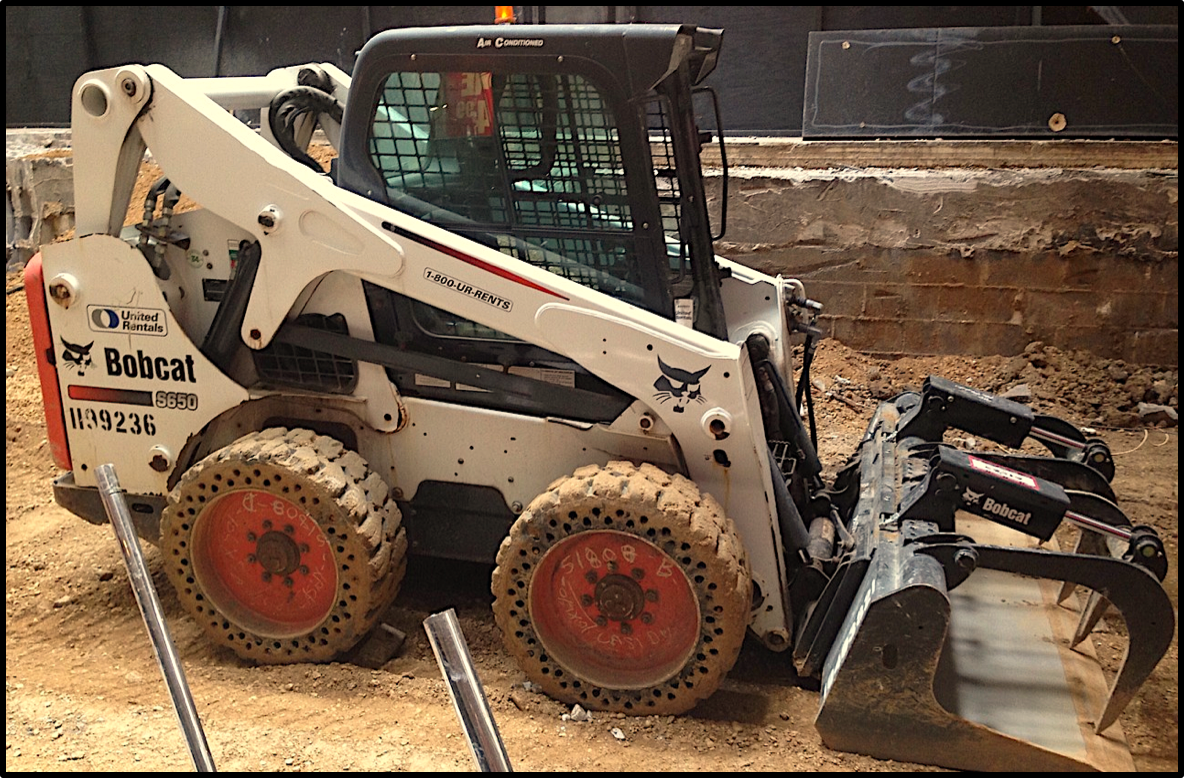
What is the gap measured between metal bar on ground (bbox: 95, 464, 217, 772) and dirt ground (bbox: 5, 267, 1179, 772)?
844 millimetres

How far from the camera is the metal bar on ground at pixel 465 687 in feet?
5.83

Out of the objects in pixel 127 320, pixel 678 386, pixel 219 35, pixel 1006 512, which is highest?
pixel 219 35

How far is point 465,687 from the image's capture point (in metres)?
1.79

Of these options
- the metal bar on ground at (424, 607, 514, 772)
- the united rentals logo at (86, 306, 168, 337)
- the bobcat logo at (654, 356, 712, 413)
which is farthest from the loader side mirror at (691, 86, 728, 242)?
the metal bar on ground at (424, 607, 514, 772)

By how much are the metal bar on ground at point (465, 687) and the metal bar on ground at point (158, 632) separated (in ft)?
1.93

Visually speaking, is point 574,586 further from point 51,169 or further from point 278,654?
point 51,169

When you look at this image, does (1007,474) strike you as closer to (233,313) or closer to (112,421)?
(233,313)

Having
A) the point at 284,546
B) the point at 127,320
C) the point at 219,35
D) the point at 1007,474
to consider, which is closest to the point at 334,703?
the point at 284,546

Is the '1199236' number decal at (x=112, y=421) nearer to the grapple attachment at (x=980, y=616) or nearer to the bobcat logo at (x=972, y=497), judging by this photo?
the grapple attachment at (x=980, y=616)

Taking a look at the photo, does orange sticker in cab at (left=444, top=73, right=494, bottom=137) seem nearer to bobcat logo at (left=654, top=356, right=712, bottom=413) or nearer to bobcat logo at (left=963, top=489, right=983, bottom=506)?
bobcat logo at (left=654, top=356, right=712, bottom=413)

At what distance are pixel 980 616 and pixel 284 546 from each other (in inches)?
95.6

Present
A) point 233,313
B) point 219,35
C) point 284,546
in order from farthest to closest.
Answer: point 219,35, point 233,313, point 284,546

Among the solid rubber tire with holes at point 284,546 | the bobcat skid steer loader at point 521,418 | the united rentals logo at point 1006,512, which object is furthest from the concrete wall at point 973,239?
the solid rubber tire with holes at point 284,546

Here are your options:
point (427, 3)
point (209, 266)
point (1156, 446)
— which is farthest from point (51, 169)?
point (1156, 446)
